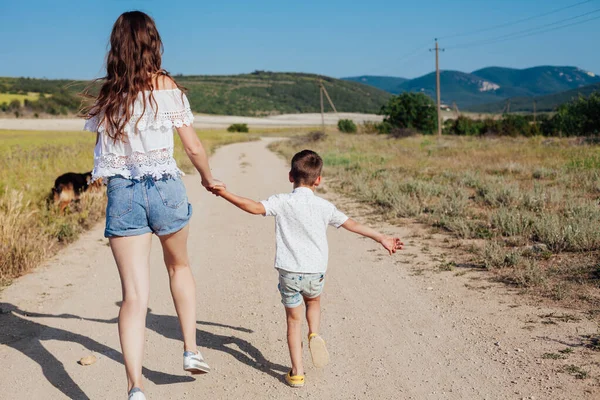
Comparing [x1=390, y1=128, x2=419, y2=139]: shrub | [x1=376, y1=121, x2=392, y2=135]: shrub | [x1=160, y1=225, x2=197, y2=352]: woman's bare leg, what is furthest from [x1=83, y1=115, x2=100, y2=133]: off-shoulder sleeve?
[x1=376, y1=121, x2=392, y2=135]: shrub

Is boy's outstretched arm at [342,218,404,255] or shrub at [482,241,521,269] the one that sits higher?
boy's outstretched arm at [342,218,404,255]

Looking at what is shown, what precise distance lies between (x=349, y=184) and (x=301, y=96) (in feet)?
543

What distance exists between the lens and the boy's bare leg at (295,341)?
3.88 metres

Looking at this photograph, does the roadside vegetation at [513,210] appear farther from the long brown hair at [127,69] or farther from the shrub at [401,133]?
the shrub at [401,133]

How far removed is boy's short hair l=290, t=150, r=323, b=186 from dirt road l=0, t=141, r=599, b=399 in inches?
52.4

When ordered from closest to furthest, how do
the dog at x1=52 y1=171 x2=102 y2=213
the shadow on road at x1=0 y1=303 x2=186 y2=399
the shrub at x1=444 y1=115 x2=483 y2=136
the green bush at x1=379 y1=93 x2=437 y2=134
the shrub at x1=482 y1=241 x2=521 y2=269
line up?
the shadow on road at x1=0 y1=303 x2=186 y2=399 → the shrub at x1=482 y1=241 x2=521 y2=269 → the dog at x1=52 y1=171 x2=102 y2=213 → the shrub at x1=444 y1=115 x2=483 y2=136 → the green bush at x1=379 y1=93 x2=437 y2=134

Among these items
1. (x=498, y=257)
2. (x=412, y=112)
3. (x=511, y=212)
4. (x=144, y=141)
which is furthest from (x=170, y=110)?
(x=412, y=112)

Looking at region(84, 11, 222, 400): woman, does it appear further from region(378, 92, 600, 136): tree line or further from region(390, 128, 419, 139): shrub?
region(390, 128, 419, 139): shrub

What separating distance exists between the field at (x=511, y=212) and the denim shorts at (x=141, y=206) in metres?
3.61

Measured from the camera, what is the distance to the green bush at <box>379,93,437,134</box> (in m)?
57.6

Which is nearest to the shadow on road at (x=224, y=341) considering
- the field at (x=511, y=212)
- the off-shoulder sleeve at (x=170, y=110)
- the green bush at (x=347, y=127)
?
the off-shoulder sleeve at (x=170, y=110)

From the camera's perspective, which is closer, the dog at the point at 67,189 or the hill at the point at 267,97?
the dog at the point at 67,189

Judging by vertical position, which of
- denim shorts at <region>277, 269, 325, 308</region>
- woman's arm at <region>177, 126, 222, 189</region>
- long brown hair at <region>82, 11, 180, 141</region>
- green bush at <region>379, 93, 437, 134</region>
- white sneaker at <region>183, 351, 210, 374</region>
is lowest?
white sneaker at <region>183, 351, 210, 374</region>

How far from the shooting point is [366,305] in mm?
5535
